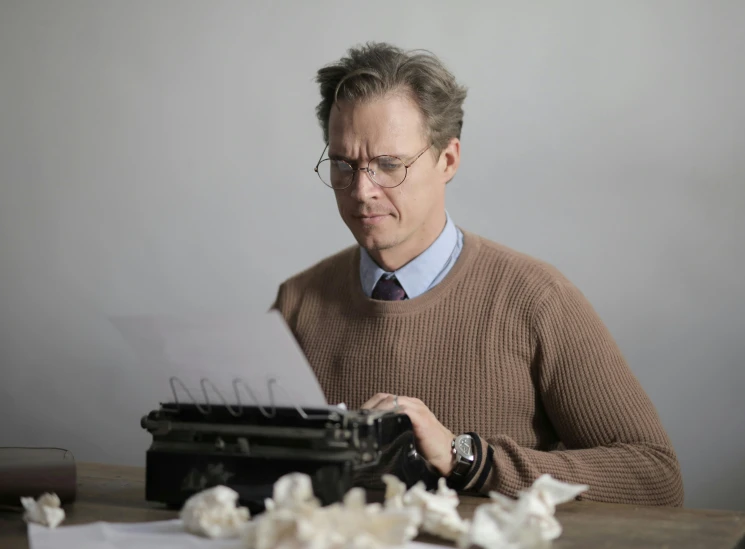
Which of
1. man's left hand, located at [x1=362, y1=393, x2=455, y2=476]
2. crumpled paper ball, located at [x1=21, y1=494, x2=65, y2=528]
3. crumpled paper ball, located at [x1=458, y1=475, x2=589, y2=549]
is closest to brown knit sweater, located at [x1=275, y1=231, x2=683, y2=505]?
man's left hand, located at [x1=362, y1=393, x2=455, y2=476]

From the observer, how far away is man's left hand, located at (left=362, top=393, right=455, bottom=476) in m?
1.32

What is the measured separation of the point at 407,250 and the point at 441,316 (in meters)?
0.17

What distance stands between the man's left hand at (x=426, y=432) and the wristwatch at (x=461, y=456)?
1cm

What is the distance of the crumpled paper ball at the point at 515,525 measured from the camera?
0.93 metres

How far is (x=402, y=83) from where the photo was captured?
1.83 m

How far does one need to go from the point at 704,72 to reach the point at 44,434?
7.94 ft

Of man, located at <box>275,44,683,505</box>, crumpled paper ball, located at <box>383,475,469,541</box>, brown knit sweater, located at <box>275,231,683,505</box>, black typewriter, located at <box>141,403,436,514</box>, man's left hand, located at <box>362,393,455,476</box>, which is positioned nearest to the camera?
crumpled paper ball, located at <box>383,475,469,541</box>

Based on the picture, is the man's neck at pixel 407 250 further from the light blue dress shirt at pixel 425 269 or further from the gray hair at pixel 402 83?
the gray hair at pixel 402 83

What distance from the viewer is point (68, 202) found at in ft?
9.95

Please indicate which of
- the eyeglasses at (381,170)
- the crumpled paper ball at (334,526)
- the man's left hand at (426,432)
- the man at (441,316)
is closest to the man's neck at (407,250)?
the man at (441,316)

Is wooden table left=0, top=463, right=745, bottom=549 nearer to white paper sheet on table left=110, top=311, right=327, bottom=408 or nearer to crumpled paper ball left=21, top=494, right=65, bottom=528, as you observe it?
crumpled paper ball left=21, top=494, right=65, bottom=528

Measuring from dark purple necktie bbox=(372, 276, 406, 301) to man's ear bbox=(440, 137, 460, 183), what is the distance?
0.87ft

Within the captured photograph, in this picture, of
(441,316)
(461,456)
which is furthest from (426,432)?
(441,316)

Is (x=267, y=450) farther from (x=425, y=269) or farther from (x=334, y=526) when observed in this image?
(x=425, y=269)
